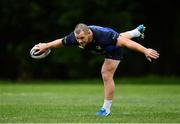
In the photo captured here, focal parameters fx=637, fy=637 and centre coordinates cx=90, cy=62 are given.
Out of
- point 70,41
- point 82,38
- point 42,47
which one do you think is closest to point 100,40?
point 82,38

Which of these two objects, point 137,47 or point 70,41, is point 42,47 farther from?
point 137,47

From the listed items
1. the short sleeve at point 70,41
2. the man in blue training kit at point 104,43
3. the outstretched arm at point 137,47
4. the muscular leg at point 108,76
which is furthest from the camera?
the muscular leg at point 108,76

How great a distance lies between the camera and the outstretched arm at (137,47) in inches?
393

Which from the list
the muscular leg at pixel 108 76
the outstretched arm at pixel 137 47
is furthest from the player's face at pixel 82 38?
the muscular leg at pixel 108 76

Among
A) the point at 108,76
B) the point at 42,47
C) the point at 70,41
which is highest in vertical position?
the point at 70,41

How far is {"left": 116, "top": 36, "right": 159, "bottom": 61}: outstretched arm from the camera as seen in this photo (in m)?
9.98

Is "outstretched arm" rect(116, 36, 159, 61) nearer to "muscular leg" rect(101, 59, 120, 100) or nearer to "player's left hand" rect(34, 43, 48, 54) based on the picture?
"muscular leg" rect(101, 59, 120, 100)

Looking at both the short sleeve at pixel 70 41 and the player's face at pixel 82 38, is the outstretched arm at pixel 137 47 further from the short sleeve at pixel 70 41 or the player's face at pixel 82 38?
the short sleeve at pixel 70 41

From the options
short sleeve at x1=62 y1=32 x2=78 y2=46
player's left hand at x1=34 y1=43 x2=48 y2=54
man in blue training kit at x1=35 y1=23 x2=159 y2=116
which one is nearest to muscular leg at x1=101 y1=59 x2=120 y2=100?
man in blue training kit at x1=35 y1=23 x2=159 y2=116

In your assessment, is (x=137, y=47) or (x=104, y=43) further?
(x=104, y=43)

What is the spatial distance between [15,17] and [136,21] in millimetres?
7556

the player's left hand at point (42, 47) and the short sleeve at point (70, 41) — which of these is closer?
the short sleeve at point (70, 41)

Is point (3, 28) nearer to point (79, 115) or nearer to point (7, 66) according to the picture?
point (7, 66)

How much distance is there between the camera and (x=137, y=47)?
1038cm
